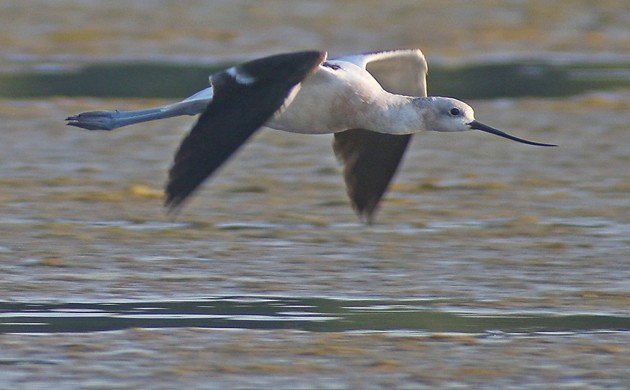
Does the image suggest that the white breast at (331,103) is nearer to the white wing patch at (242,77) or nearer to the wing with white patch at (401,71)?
the wing with white patch at (401,71)

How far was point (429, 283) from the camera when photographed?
272 inches

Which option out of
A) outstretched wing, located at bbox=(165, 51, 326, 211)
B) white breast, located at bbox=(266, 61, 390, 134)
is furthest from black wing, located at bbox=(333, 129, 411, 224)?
outstretched wing, located at bbox=(165, 51, 326, 211)

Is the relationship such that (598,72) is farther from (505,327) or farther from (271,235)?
(505,327)

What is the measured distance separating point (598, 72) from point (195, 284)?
8403 millimetres

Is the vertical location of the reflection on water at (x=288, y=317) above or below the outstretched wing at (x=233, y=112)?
below

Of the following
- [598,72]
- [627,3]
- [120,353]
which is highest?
[627,3]

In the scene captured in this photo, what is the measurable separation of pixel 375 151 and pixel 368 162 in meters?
0.06

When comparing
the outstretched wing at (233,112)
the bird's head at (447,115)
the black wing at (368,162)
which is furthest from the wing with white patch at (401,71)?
the outstretched wing at (233,112)

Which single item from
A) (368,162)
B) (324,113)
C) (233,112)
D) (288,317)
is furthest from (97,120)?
(288,317)

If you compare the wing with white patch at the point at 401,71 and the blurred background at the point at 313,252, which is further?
the wing with white patch at the point at 401,71

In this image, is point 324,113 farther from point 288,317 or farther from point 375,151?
point 288,317

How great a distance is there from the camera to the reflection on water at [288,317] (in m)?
6.09

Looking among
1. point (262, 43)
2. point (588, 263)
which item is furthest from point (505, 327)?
point (262, 43)

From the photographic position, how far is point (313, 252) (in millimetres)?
7520
